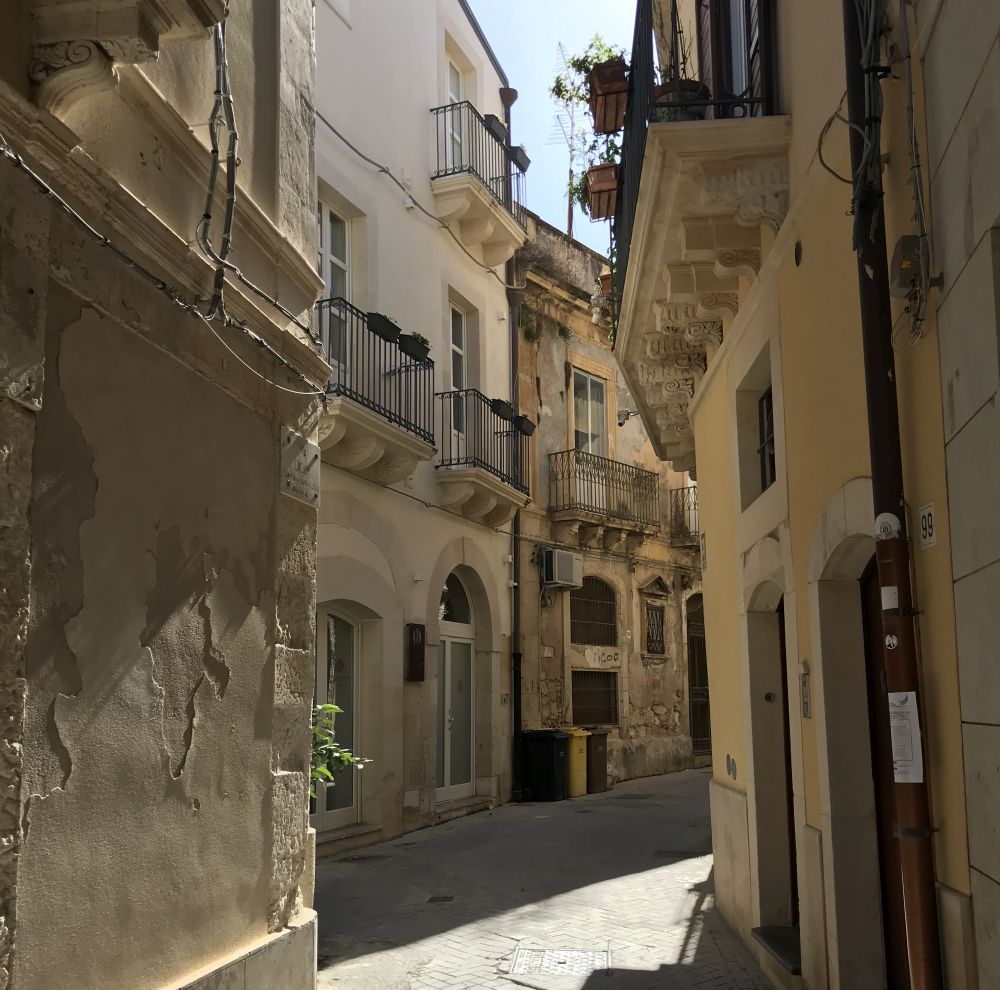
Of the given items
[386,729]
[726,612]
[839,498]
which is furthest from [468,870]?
[839,498]

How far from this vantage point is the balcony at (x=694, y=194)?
6273 millimetres

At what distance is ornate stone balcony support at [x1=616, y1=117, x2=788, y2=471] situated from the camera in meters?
6.23

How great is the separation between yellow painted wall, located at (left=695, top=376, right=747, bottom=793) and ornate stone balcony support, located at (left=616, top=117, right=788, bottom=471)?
24.3 inches

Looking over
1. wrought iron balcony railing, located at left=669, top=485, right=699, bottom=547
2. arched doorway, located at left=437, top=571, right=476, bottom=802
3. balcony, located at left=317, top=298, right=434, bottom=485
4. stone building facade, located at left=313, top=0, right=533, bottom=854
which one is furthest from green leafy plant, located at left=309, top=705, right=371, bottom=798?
wrought iron balcony railing, located at left=669, top=485, right=699, bottom=547

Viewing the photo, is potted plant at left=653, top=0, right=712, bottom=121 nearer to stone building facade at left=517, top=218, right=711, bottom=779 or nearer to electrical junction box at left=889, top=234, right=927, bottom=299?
electrical junction box at left=889, top=234, right=927, bottom=299

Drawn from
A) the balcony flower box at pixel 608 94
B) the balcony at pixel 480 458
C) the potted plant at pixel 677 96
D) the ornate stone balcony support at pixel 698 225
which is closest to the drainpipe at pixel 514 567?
the balcony at pixel 480 458

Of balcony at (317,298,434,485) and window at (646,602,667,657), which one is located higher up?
balcony at (317,298,434,485)

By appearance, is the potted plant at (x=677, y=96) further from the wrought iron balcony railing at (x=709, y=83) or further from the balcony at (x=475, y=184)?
the balcony at (x=475, y=184)

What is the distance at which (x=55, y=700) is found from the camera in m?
3.62

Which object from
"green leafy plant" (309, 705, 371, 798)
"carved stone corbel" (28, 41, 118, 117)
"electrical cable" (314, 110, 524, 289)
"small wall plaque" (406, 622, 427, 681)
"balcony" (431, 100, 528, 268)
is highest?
"balcony" (431, 100, 528, 268)

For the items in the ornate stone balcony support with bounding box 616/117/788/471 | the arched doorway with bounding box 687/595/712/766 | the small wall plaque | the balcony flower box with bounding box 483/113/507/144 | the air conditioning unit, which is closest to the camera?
the ornate stone balcony support with bounding box 616/117/788/471

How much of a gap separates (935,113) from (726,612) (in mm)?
4952

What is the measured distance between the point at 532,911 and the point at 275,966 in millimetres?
3514

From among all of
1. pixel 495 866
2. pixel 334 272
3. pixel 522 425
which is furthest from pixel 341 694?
pixel 522 425
